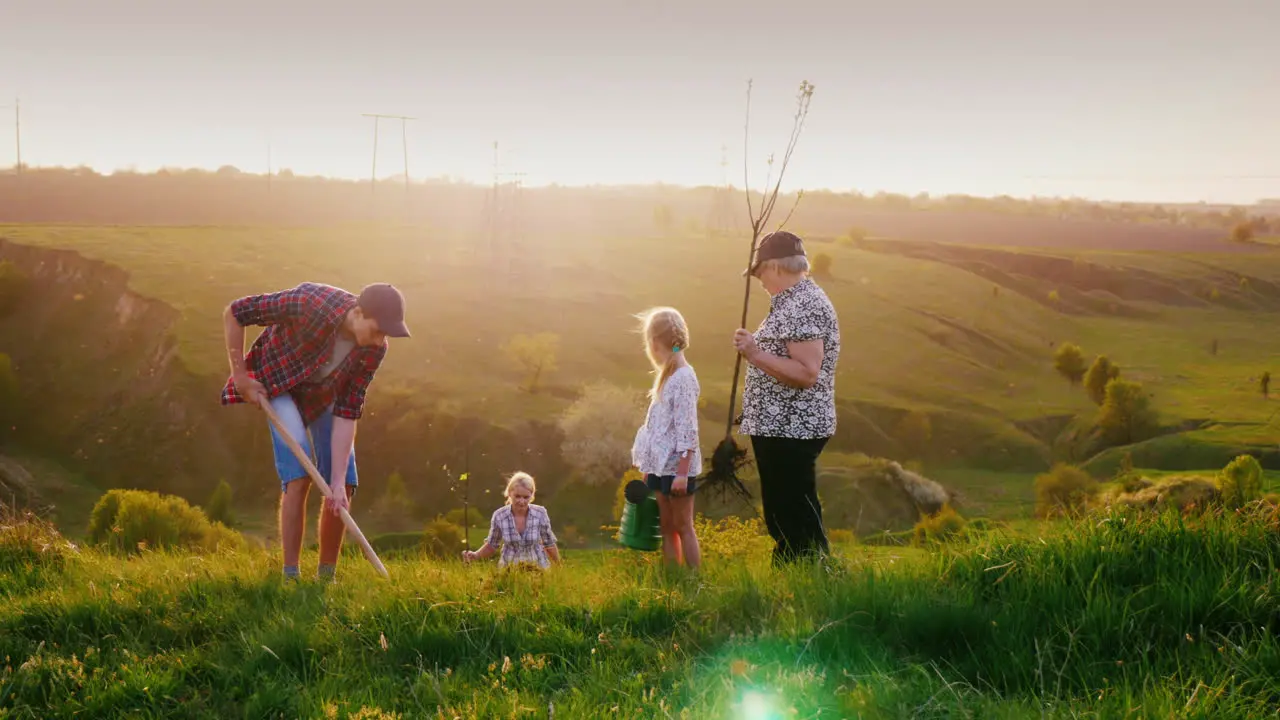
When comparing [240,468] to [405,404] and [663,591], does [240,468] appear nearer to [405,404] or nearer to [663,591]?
[405,404]

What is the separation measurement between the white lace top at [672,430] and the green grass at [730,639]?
3.81ft

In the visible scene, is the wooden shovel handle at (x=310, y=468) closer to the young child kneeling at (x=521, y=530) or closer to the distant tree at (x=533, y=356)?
the young child kneeling at (x=521, y=530)

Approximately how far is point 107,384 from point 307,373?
97355 mm

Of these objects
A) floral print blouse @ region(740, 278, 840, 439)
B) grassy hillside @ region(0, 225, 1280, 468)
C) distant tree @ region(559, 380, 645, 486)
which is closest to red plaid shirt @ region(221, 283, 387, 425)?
floral print blouse @ region(740, 278, 840, 439)

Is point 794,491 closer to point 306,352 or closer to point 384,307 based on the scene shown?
point 384,307

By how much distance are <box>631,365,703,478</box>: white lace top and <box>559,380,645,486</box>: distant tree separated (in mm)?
61578

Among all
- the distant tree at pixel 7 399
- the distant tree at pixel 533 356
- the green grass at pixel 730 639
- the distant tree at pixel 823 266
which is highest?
the green grass at pixel 730 639

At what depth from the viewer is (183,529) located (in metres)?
44.9

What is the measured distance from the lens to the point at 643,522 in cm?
586

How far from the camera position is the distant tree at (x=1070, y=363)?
125750 mm

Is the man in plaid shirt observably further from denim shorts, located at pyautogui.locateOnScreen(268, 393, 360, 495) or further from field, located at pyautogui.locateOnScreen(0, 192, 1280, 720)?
field, located at pyautogui.locateOnScreen(0, 192, 1280, 720)

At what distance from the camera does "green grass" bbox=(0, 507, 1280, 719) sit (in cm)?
300

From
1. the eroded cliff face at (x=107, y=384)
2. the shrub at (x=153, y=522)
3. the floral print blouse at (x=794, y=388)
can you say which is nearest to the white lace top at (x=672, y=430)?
the floral print blouse at (x=794, y=388)

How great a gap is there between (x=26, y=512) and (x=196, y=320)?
95539 millimetres
